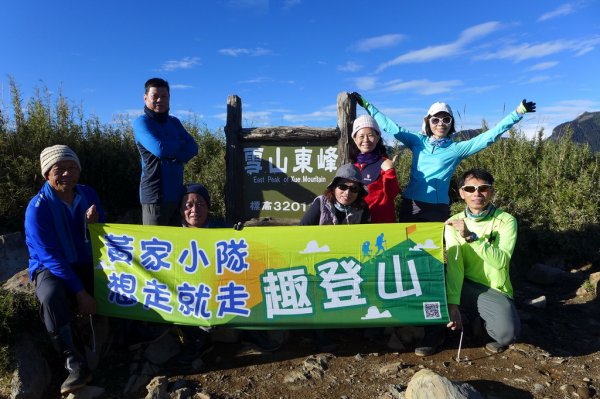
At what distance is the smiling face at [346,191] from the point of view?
165 inches

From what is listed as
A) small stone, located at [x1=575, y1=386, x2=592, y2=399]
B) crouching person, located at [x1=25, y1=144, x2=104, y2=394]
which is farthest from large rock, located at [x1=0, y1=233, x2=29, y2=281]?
small stone, located at [x1=575, y1=386, x2=592, y2=399]

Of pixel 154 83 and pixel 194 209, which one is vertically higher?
pixel 154 83

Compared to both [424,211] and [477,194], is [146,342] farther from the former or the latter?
[477,194]

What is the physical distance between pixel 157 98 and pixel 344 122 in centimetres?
236

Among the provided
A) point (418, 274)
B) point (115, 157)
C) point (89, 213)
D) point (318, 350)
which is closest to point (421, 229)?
point (418, 274)

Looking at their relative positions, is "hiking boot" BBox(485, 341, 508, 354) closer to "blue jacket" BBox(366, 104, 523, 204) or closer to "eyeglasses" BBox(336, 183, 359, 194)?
"blue jacket" BBox(366, 104, 523, 204)

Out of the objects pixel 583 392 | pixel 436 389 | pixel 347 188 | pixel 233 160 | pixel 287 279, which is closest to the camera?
pixel 436 389

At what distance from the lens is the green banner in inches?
156

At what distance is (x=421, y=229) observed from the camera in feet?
13.1

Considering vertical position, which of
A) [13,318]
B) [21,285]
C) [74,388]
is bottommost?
[74,388]

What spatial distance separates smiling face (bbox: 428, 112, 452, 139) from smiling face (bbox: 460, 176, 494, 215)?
2.92 feet

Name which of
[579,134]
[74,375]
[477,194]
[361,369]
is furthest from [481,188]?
[579,134]

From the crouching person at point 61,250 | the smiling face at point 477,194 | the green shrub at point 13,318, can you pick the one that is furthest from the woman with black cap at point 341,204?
the green shrub at point 13,318

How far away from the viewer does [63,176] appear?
3.88 meters
